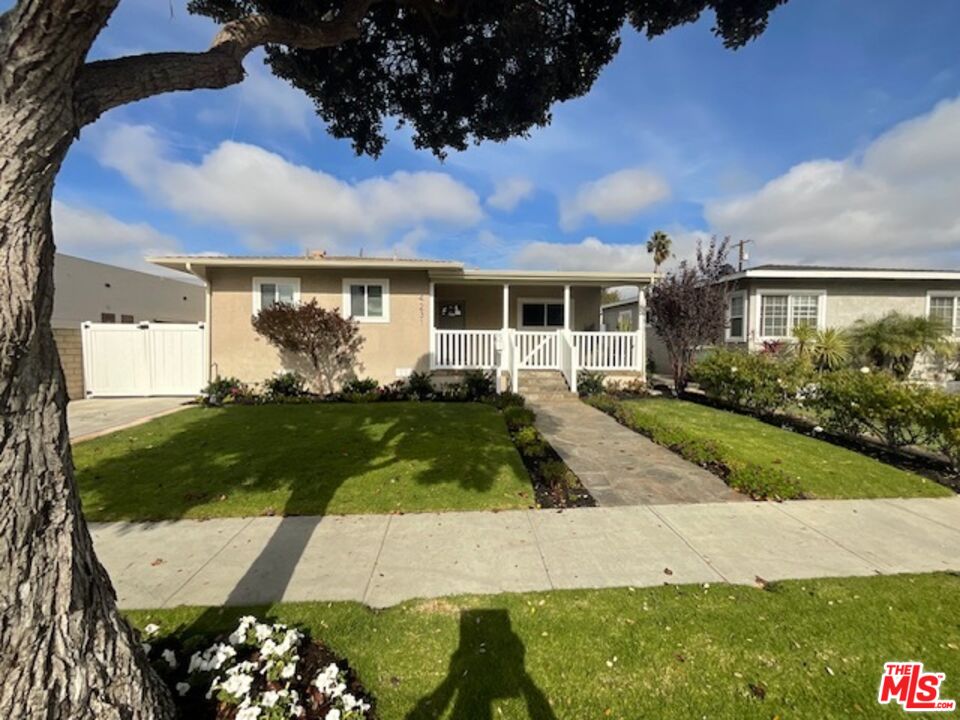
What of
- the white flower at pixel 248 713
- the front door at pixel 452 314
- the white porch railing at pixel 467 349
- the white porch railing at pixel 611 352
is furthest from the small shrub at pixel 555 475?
the front door at pixel 452 314

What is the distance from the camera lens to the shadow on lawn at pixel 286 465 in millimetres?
4316

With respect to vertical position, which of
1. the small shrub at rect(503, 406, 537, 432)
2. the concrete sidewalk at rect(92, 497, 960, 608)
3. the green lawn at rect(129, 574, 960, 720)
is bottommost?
the concrete sidewalk at rect(92, 497, 960, 608)

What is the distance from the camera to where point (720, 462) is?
595 cm

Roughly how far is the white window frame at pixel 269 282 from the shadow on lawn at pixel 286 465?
13.1 ft

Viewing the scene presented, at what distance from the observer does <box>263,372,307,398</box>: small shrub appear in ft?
37.7

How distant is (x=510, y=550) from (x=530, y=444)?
118 inches

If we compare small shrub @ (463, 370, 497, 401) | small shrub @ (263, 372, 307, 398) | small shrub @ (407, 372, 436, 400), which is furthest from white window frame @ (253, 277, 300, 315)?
small shrub @ (463, 370, 497, 401)

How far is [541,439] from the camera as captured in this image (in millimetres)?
7066

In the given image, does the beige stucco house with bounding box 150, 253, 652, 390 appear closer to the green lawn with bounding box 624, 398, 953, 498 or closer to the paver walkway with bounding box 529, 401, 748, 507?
the paver walkway with bounding box 529, 401, 748, 507

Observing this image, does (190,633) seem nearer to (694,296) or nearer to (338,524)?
(338,524)

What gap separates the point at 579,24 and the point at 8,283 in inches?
239

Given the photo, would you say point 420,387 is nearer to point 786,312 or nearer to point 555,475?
point 555,475

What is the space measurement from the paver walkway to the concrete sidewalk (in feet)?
1.04

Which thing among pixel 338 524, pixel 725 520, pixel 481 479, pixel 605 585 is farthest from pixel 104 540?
pixel 725 520
